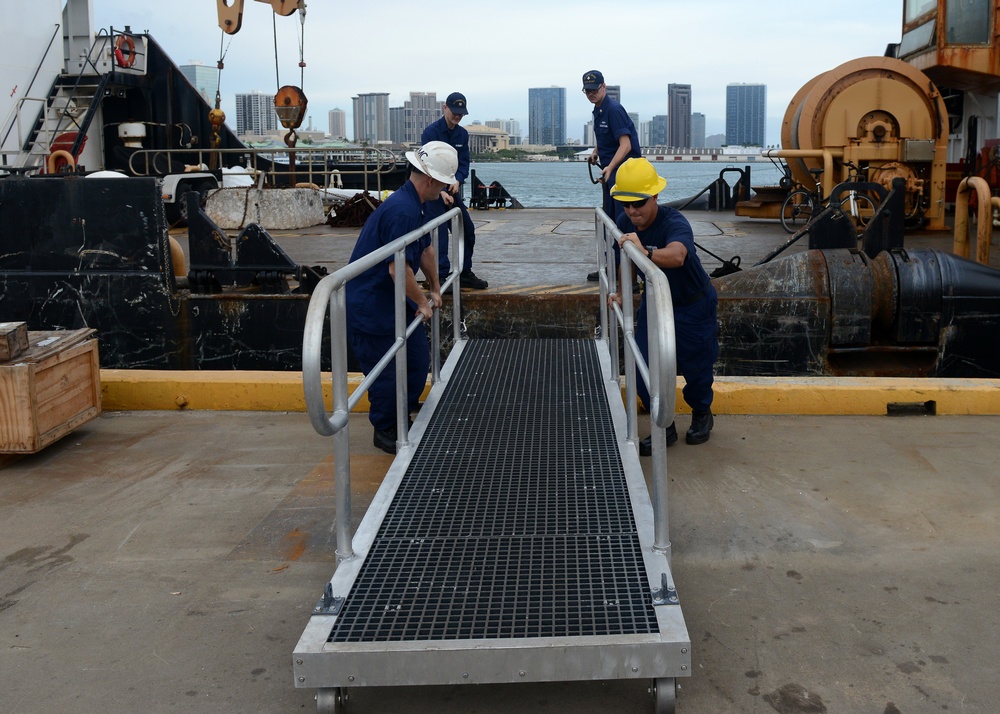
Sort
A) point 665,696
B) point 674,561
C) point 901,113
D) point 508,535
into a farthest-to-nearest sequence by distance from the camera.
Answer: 1. point 901,113
2. point 674,561
3. point 508,535
4. point 665,696

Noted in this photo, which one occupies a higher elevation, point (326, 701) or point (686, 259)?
point (686, 259)

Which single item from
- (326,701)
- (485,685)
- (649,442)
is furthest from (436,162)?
(326,701)

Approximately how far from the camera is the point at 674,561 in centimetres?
402

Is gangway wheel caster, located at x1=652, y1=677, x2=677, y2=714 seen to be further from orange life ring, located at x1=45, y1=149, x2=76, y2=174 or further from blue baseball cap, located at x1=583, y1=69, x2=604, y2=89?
orange life ring, located at x1=45, y1=149, x2=76, y2=174

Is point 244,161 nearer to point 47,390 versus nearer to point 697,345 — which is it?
point 47,390

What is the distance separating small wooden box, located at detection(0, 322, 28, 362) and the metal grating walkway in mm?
2267

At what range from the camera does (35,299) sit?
7.84 meters

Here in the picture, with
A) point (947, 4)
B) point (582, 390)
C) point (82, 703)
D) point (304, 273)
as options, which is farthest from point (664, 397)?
point (947, 4)

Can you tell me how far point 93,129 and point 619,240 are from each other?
1735cm

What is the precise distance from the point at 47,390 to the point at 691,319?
3.55m

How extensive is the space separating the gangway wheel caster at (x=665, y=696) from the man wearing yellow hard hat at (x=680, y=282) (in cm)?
245

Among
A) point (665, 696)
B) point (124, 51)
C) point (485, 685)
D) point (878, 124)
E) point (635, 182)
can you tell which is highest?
point (124, 51)

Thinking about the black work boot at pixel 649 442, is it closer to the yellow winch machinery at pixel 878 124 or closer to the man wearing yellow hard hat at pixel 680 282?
the man wearing yellow hard hat at pixel 680 282

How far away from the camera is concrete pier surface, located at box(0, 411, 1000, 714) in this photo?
3055mm
